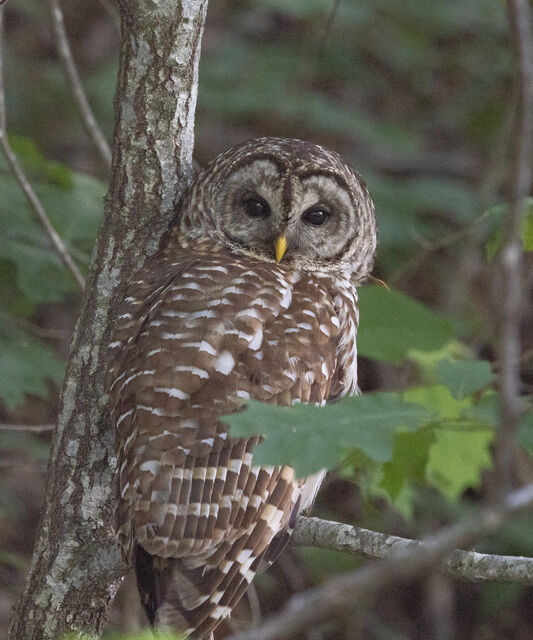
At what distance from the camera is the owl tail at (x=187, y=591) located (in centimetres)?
215

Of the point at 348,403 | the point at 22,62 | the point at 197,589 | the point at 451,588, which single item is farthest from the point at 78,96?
the point at 451,588

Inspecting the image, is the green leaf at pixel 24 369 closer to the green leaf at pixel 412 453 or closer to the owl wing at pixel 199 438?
the owl wing at pixel 199 438

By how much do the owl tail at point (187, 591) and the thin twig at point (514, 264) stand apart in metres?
1.37

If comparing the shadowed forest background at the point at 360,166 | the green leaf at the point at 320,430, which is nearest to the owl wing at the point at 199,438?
the green leaf at the point at 320,430

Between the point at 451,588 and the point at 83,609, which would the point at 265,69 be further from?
the point at 83,609

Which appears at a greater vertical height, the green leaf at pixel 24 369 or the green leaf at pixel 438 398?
the green leaf at pixel 438 398

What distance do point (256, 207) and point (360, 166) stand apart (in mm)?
3539

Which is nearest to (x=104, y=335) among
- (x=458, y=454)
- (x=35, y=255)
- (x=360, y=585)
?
(x=35, y=255)

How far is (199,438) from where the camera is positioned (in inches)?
86.0

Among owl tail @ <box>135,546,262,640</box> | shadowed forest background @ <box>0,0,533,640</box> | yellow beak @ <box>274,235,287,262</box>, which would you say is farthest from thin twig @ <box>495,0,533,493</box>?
shadowed forest background @ <box>0,0,533,640</box>

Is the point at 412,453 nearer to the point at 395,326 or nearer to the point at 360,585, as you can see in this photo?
the point at 395,326

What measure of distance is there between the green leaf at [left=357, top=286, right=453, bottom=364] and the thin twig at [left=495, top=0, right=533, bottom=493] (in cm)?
181

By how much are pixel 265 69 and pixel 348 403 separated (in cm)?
470

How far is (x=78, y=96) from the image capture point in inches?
140
